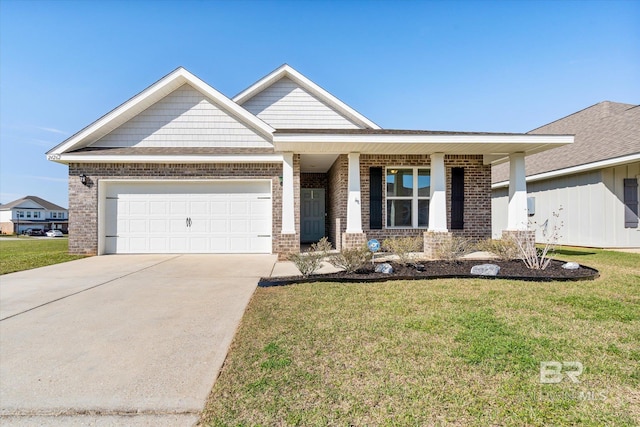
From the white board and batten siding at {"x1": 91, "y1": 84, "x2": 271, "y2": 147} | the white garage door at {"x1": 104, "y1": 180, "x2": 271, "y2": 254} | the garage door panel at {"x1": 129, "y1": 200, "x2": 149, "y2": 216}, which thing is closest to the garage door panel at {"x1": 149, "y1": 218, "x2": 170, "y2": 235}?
the white garage door at {"x1": 104, "y1": 180, "x2": 271, "y2": 254}

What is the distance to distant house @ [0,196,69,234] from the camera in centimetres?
4584

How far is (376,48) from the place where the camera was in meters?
13.1

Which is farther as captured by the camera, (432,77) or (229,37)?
(432,77)

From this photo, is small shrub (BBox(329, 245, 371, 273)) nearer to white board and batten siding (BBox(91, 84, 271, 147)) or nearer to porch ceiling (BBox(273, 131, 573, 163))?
porch ceiling (BBox(273, 131, 573, 163))

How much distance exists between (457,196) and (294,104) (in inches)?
300

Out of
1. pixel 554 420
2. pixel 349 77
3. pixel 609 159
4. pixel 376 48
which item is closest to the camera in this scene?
pixel 554 420

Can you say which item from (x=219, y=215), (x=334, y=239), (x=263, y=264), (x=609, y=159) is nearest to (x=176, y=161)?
(x=219, y=215)

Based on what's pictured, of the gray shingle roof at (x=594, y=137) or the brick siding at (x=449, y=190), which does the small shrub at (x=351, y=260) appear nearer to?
the brick siding at (x=449, y=190)

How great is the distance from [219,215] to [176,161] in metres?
2.21

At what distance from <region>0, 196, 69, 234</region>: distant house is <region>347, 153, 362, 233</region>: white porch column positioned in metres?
50.2

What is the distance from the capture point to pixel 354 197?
366 inches

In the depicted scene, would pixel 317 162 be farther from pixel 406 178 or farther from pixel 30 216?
pixel 30 216

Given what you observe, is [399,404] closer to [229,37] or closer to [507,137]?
[507,137]

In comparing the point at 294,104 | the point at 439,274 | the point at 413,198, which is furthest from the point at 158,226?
the point at 439,274
